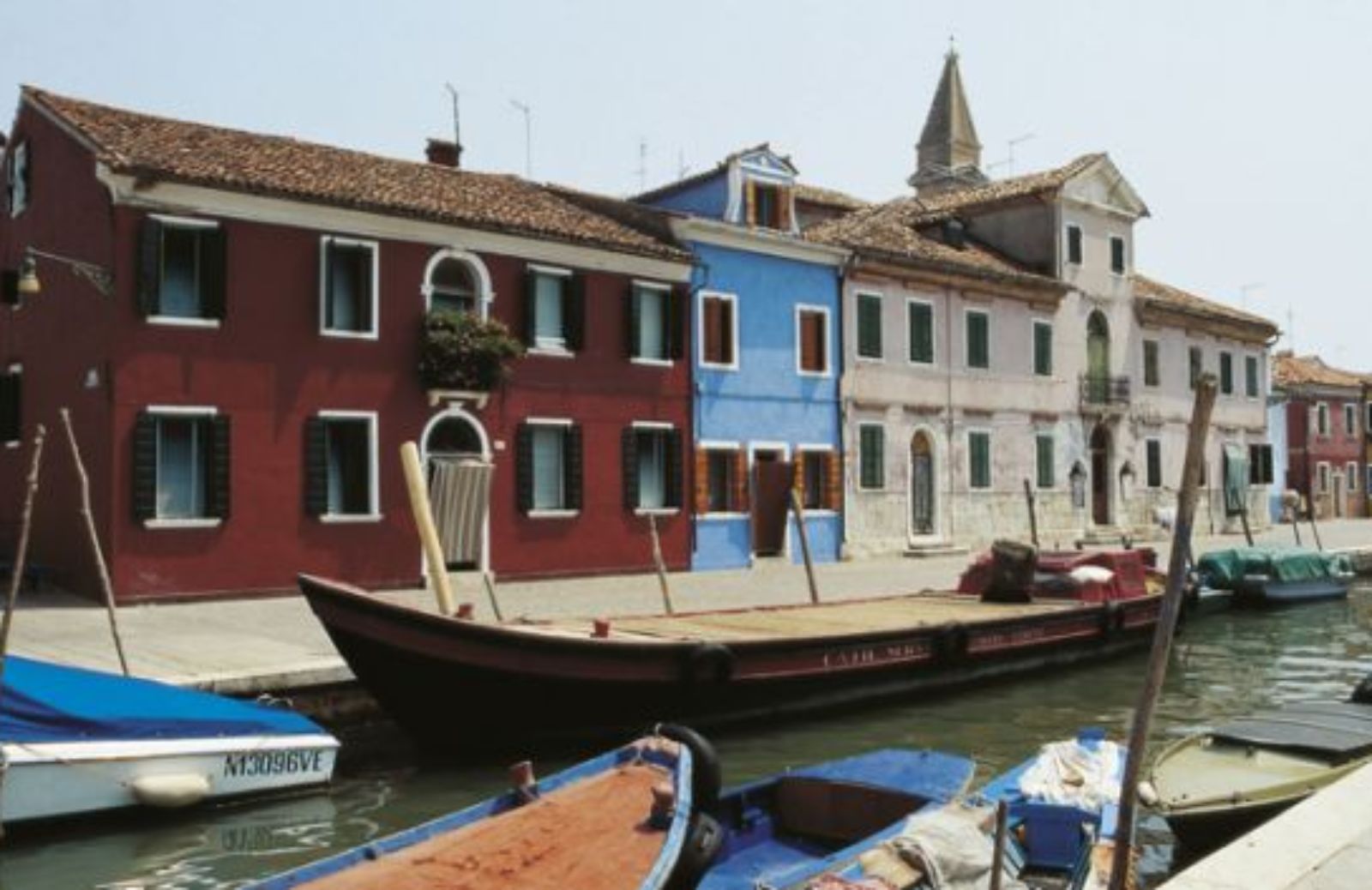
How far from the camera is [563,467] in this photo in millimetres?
20547

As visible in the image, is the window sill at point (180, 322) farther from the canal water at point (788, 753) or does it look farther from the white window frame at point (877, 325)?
the white window frame at point (877, 325)

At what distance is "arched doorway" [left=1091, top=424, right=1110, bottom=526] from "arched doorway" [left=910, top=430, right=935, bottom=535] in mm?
7069

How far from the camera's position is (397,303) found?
1855cm

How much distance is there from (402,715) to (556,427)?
1074 centimetres

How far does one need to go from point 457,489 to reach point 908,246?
42.7 ft

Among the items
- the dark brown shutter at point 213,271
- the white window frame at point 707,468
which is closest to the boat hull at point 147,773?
the dark brown shutter at point 213,271

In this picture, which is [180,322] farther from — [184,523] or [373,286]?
[373,286]

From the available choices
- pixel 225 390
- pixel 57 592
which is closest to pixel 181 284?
pixel 225 390

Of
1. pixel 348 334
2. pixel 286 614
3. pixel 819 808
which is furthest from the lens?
pixel 348 334

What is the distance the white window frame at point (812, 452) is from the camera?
957 inches

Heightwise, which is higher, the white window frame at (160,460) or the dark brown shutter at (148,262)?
the dark brown shutter at (148,262)

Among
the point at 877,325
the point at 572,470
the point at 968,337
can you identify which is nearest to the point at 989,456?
the point at 968,337

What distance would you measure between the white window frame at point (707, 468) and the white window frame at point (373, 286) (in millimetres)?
6739

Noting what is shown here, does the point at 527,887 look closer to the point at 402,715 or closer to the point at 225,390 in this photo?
the point at 402,715
